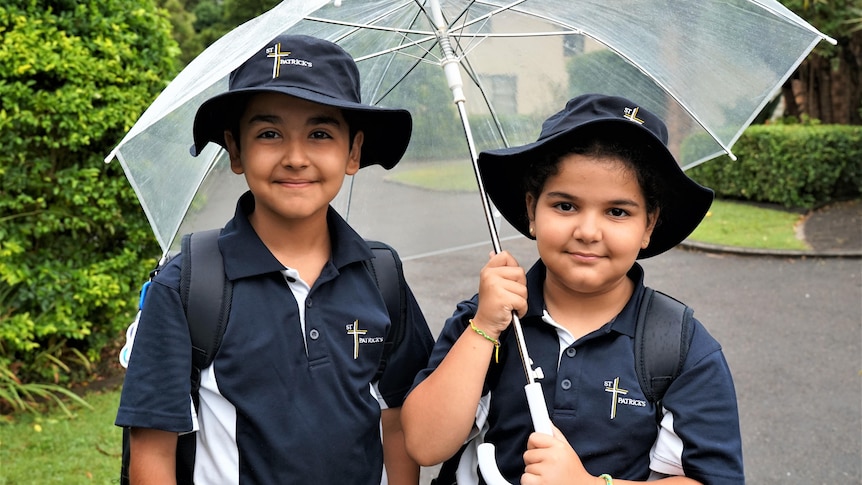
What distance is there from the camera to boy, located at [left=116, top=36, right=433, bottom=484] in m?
1.80

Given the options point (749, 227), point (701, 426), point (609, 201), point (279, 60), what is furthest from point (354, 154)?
point (749, 227)

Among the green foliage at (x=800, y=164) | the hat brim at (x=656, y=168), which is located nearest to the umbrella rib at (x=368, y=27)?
the hat brim at (x=656, y=168)

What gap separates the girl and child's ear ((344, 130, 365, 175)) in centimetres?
36

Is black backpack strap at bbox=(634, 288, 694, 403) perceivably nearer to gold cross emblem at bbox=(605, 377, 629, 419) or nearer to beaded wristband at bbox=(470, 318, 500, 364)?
gold cross emblem at bbox=(605, 377, 629, 419)

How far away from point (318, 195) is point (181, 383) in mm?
522

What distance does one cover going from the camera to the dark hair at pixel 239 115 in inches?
76.8

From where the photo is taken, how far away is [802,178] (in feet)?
41.7

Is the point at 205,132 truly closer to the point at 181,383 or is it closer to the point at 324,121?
the point at 324,121

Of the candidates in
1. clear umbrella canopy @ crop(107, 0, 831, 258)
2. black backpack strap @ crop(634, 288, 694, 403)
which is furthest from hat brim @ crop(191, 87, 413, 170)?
black backpack strap @ crop(634, 288, 694, 403)

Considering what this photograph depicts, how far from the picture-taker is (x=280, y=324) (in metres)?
1.89

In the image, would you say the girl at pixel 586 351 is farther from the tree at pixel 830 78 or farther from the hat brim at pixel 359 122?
the tree at pixel 830 78

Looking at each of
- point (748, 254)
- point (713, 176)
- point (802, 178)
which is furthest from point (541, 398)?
point (713, 176)

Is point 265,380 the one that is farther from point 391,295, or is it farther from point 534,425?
point 534,425

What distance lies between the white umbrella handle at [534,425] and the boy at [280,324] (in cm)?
33
